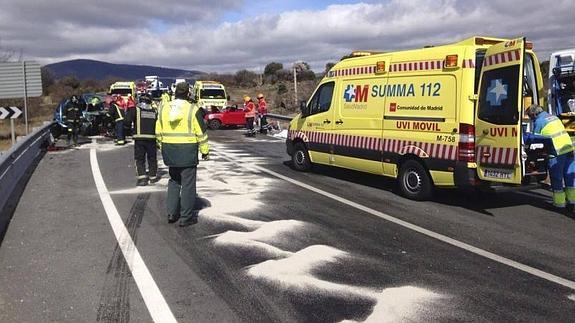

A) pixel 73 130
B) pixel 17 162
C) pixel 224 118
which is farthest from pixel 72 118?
pixel 224 118

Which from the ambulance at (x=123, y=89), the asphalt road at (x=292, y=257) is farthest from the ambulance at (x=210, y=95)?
the asphalt road at (x=292, y=257)

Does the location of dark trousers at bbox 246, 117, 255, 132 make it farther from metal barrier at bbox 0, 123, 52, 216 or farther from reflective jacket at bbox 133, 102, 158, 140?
reflective jacket at bbox 133, 102, 158, 140

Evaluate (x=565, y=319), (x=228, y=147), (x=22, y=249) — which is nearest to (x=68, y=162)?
(x=228, y=147)

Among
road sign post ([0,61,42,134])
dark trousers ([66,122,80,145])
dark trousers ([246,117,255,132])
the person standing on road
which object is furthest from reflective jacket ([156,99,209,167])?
dark trousers ([246,117,255,132])

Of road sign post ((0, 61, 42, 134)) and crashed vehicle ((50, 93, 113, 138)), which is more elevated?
road sign post ((0, 61, 42, 134))

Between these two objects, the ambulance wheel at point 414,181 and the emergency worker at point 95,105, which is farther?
the emergency worker at point 95,105

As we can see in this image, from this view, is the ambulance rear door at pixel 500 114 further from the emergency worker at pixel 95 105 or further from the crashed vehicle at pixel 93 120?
the emergency worker at pixel 95 105

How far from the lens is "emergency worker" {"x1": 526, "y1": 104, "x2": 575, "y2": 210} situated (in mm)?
8242

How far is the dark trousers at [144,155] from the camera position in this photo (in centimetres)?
1075

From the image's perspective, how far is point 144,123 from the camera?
11156 mm

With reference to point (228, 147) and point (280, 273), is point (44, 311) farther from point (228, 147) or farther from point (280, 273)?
point (228, 147)

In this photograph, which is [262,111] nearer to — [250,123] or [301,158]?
[250,123]

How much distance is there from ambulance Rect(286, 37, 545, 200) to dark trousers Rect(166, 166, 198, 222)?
11.8ft

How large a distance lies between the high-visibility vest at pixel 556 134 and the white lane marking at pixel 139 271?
5.98 meters
